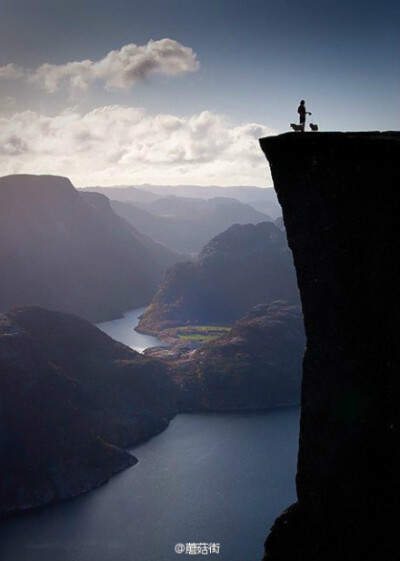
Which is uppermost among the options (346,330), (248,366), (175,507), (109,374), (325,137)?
(325,137)

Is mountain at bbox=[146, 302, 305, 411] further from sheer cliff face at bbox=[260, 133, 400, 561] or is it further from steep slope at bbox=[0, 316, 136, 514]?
sheer cliff face at bbox=[260, 133, 400, 561]

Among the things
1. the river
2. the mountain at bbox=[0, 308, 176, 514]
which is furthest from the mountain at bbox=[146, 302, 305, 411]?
the river

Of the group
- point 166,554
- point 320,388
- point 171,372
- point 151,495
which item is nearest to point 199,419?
point 171,372

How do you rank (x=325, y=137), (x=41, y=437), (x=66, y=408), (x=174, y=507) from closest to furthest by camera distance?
(x=325, y=137) → (x=174, y=507) → (x=41, y=437) → (x=66, y=408)

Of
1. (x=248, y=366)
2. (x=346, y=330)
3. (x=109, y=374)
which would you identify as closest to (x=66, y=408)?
(x=109, y=374)

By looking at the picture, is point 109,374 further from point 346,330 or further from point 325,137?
point 325,137

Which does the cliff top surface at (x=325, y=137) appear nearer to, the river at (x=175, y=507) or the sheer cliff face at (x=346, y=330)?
the sheer cliff face at (x=346, y=330)

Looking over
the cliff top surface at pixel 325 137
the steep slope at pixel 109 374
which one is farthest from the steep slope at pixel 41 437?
the cliff top surface at pixel 325 137
